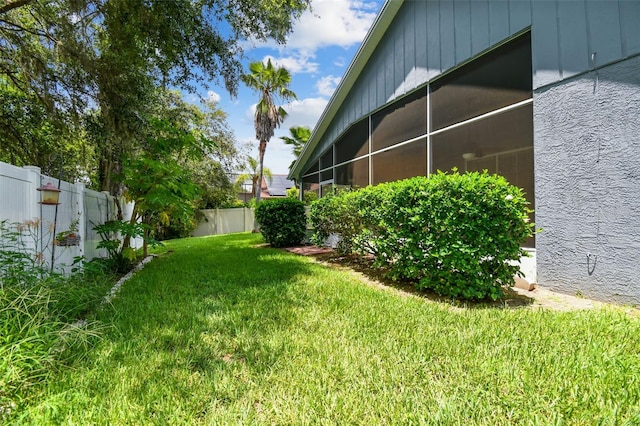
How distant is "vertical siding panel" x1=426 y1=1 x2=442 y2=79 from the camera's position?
21.4 feet

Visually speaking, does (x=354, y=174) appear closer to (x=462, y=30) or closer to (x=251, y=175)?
(x=462, y=30)

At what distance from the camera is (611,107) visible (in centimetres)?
387

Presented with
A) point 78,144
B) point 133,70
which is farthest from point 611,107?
point 78,144

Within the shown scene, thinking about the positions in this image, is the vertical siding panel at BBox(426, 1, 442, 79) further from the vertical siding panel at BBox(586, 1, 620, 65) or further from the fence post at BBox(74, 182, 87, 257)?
the fence post at BBox(74, 182, 87, 257)

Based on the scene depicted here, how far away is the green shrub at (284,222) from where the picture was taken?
10680 millimetres

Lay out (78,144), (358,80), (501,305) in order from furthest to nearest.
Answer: (358,80) → (78,144) → (501,305)

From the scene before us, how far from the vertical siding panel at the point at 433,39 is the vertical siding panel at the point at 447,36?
0.10 meters

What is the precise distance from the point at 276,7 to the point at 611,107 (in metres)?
5.75

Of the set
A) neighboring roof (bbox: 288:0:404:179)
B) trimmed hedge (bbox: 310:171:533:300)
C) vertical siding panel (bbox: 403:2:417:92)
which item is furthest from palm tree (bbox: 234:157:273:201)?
trimmed hedge (bbox: 310:171:533:300)

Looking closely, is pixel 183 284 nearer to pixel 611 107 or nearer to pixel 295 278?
pixel 295 278

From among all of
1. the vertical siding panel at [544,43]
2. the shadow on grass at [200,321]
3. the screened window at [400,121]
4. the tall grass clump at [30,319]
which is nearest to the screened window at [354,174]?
the screened window at [400,121]

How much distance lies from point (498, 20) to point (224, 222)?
19.7 m

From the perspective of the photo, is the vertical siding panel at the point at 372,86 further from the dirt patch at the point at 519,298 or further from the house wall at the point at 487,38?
the dirt patch at the point at 519,298

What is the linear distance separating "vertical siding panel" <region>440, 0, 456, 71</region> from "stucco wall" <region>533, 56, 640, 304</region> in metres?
2.16
